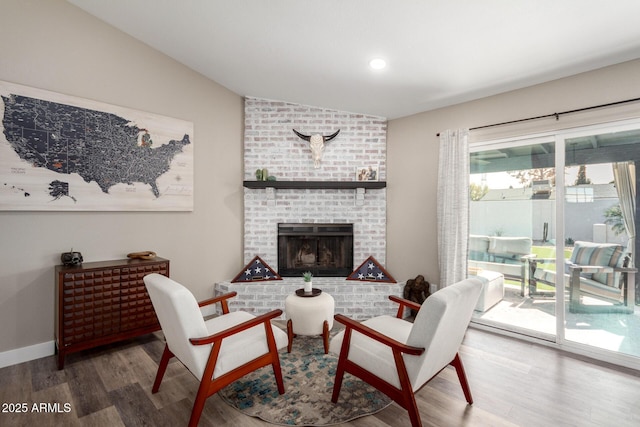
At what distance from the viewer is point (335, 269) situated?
171 inches

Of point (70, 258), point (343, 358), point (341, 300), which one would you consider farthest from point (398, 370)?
point (70, 258)

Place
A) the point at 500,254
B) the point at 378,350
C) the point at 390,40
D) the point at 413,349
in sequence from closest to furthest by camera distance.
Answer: the point at 413,349 → the point at 378,350 → the point at 390,40 → the point at 500,254

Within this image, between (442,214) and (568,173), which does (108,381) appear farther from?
(568,173)

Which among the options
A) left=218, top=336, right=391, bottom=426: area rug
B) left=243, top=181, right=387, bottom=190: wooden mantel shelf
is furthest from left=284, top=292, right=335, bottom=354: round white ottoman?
left=243, top=181, right=387, bottom=190: wooden mantel shelf

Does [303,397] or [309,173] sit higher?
[309,173]

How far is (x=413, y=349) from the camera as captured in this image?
1652 millimetres

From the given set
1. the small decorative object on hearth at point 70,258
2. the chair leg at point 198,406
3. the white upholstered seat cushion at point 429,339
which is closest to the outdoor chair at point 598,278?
the white upholstered seat cushion at point 429,339

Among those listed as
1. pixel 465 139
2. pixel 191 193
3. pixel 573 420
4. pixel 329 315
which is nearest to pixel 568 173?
pixel 465 139

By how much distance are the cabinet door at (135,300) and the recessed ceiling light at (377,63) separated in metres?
2.99

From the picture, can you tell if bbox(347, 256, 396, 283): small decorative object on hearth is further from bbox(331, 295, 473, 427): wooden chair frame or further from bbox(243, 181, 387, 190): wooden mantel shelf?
bbox(331, 295, 473, 427): wooden chair frame

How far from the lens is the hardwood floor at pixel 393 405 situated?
1.92 m

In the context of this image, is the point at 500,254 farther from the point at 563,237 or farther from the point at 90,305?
the point at 90,305

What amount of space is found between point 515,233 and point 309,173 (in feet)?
8.74

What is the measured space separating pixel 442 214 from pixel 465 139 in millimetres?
923
